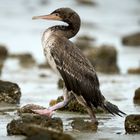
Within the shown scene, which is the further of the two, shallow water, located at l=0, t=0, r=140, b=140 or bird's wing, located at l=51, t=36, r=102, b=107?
shallow water, located at l=0, t=0, r=140, b=140

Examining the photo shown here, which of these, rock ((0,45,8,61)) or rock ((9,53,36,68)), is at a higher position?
rock ((0,45,8,61))

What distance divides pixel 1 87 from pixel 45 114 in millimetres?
2290

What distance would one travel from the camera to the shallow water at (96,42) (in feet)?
40.7

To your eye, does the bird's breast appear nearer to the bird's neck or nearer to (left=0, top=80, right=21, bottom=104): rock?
the bird's neck

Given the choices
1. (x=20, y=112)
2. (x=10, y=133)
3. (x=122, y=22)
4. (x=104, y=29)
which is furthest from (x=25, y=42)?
(x=10, y=133)

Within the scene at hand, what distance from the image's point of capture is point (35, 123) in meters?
11.0

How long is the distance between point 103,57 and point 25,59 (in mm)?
2357

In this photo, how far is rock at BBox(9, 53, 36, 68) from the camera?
2098cm

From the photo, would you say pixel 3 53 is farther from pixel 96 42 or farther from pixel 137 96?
pixel 137 96

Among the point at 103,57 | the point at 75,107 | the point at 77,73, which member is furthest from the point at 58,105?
the point at 103,57

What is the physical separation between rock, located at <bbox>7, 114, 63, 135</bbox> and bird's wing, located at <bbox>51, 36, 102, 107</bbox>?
3.32 ft

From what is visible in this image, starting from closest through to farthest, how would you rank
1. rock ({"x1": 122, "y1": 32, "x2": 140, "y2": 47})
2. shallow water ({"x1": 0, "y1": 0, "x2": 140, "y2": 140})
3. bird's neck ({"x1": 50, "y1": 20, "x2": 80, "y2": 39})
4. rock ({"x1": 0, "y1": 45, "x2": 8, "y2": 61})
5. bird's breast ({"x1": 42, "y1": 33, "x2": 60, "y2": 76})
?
1. bird's breast ({"x1": 42, "y1": 33, "x2": 60, "y2": 76})
2. shallow water ({"x1": 0, "y1": 0, "x2": 140, "y2": 140})
3. bird's neck ({"x1": 50, "y1": 20, "x2": 80, "y2": 39})
4. rock ({"x1": 0, "y1": 45, "x2": 8, "y2": 61})
5. rock ({"x1": 122, "y1": 32, "x2": 140, "y2": 47})

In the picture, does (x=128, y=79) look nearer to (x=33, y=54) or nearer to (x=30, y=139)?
(x=33, y=54)

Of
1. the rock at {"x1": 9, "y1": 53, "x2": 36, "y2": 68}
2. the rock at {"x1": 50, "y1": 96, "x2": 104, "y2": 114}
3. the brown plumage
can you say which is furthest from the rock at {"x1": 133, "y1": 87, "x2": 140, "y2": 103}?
the rock at {"x1": 9, "y1": 53, "x2": 36, "y2": 68}
